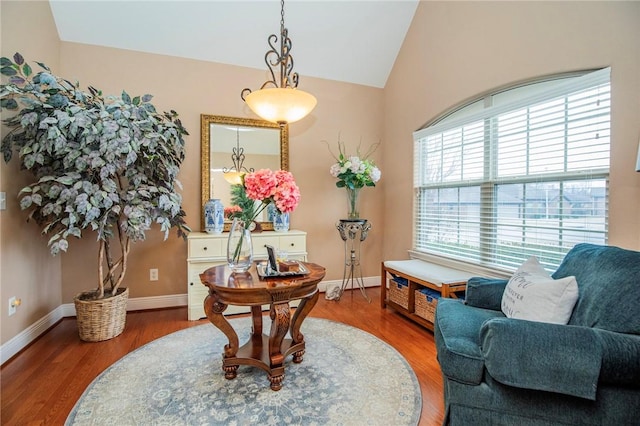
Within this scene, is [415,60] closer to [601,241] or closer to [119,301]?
[601,241]

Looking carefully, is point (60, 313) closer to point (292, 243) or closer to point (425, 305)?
point (292, 243)

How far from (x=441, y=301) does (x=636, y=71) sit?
70.0 inches

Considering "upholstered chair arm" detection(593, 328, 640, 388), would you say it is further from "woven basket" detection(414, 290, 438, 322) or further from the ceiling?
the ceiling

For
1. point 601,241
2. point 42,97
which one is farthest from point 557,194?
point 42,97

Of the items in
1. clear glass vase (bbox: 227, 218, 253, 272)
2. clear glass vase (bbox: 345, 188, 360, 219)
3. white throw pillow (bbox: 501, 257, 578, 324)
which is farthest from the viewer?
clear glass vase (bbox: 345, 188, 360, 219)

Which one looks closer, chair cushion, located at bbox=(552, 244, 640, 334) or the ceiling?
chair cushion, located at bbox=(552, 244, 640, 334)

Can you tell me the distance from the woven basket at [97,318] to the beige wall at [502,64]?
10.2 ft

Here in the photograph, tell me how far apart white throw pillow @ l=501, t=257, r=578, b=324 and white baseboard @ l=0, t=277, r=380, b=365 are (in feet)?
7.59

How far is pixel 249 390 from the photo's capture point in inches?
71.1

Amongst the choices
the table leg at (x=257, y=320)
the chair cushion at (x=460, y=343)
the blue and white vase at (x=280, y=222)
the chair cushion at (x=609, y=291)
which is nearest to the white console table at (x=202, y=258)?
the blue and white vase at (x=280, y=222)

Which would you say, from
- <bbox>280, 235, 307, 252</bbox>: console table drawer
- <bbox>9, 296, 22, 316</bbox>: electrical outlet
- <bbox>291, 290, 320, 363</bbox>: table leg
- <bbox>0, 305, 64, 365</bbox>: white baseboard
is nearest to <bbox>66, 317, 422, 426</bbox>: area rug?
<bbox>291, 290, 320, 363</bbox>: table leg

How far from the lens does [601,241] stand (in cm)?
195

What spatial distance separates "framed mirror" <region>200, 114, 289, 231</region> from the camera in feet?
11.0

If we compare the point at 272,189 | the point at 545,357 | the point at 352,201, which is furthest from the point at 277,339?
the point at 352,201
